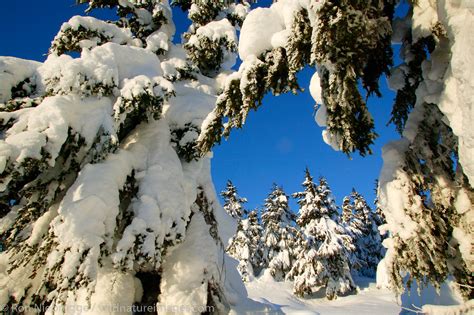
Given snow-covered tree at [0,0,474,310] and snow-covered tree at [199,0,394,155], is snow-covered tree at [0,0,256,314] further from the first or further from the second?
snow-covered tree at [199,0,394,155]

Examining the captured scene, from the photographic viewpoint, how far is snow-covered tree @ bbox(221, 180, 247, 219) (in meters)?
36.0

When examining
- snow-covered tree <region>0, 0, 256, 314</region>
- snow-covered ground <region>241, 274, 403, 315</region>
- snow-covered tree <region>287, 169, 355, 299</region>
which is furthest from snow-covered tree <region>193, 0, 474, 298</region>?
snow-covered tree <region>287, 169, 355, 299</region>

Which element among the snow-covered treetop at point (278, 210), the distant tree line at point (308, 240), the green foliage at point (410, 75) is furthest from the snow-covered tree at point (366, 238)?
the green foliage at point (410, 75)

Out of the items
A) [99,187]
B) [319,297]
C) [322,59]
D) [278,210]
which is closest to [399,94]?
[322,59]

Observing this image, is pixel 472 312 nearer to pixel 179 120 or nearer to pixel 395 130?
pixel 395 130

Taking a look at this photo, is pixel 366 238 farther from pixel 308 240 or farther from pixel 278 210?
pixel 308 240

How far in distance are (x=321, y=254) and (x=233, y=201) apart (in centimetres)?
1305

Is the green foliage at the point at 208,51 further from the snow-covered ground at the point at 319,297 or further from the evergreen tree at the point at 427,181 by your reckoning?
the snow-covered ground at the point at 319,297

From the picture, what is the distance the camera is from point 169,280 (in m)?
5.73

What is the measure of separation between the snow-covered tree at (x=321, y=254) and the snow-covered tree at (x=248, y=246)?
6339 mm

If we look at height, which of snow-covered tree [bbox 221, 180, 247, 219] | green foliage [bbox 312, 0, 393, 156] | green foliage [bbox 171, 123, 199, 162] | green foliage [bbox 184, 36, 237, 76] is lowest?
green foliage [bbox 312, 0, 393, 156]

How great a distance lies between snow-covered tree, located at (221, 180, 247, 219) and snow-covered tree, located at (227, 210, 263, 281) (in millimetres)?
1140

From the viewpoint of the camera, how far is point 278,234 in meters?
35.4

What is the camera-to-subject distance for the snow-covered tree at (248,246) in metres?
33.9
